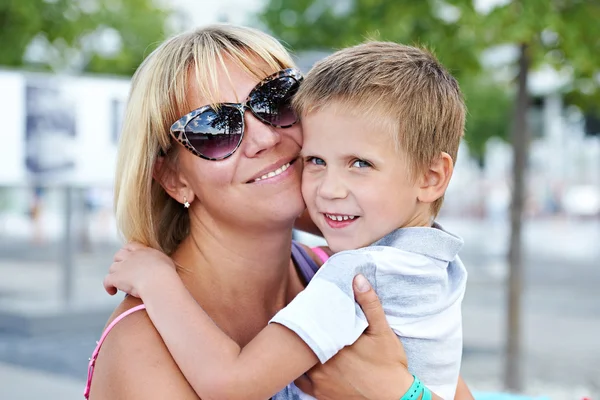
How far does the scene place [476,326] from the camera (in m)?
9.87

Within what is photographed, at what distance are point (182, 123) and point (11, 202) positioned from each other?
3003cm

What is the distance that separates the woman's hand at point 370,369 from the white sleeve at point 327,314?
40 mm

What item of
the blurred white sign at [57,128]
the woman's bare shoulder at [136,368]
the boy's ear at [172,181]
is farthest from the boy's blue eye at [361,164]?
the blurred white sign at [57,128]

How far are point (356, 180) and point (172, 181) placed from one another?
532mm

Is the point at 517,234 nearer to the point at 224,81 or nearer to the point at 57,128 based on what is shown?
the point at 224,81

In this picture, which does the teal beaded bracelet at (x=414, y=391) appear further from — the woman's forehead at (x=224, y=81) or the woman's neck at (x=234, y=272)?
the woman's forehead at (x=224, y=81)

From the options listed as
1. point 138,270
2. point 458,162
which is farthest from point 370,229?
point 458,162

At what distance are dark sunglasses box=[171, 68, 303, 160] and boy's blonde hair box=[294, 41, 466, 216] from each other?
2.7 inches

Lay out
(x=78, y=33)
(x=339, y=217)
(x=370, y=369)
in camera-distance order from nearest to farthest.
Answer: (x=370, y=369)
(x=339, y=217)
(x=78, y=33)

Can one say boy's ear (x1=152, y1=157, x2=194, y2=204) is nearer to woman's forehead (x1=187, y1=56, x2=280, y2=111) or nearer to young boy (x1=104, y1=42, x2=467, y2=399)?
woman's forehead (x1=187, y1=56, x2=280, y2=111)

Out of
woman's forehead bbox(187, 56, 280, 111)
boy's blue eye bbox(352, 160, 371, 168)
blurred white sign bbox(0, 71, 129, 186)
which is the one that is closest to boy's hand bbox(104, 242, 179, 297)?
woman's forehead bbox(187, 56, 280, 111)

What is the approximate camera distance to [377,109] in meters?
1.94

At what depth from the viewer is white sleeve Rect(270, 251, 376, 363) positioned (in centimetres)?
178

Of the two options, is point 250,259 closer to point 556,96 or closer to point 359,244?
point 359,244
